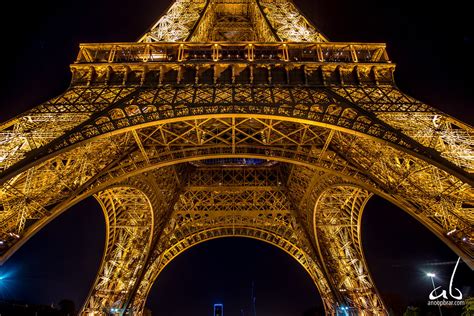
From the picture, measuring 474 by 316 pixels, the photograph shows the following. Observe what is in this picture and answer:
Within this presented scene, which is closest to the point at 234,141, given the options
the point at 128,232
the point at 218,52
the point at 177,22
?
the point at 218,52

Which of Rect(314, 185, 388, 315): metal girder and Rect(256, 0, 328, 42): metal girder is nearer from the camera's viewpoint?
Rect(256, 0, 328, 42): metal girder

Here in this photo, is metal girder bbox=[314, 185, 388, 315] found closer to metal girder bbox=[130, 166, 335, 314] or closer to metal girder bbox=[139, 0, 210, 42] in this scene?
metal girder bbox=[130, 166, 335, 314]

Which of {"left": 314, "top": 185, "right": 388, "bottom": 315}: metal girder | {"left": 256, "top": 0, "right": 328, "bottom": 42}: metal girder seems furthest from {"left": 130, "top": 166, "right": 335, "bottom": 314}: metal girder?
{"left": 256, "top": 0, "right": 328, "bottom": 42}: metal girder

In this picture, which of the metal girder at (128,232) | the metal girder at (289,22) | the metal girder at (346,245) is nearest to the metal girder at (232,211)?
the metal girder at (346,245)

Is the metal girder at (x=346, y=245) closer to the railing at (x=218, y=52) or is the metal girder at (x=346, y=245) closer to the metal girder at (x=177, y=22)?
the railing at (x=218, y=52)

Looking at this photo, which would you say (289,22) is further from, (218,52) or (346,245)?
(346,245)

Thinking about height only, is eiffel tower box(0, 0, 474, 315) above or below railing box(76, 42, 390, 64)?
below
